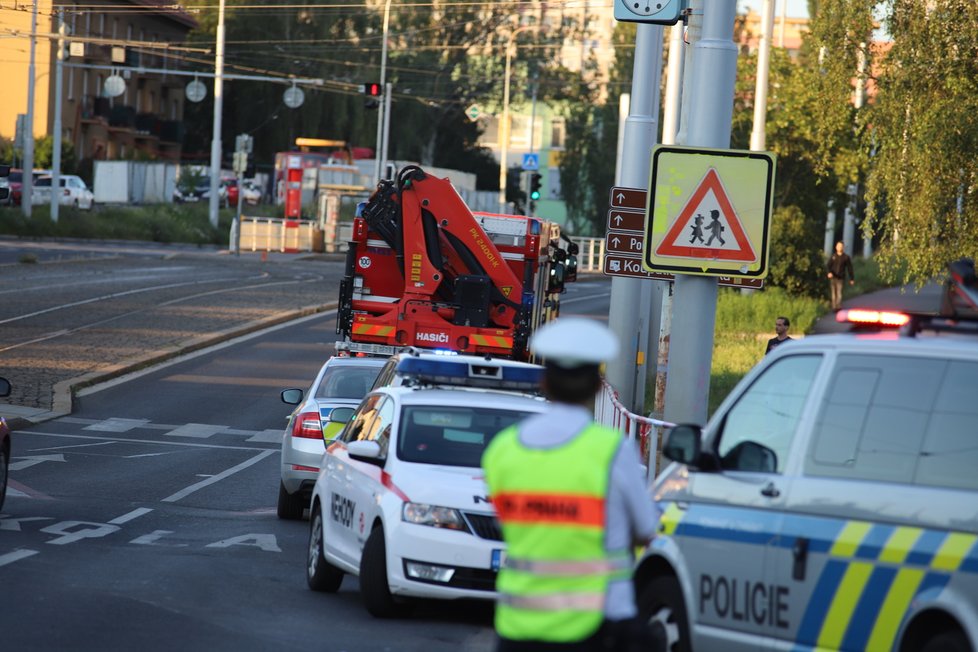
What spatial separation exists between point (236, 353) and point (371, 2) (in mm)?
67992

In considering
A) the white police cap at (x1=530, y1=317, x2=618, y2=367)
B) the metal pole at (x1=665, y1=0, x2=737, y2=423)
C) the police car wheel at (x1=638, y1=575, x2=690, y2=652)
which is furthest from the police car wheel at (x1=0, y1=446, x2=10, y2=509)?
the white police cap at (x1=530, y1=317, x2=618, y2=367)

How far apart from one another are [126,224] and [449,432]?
5731cm

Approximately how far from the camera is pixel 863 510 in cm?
633

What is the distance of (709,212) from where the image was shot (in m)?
10.7

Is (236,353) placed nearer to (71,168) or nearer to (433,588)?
(433,588)

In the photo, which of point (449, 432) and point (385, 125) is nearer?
point (449, 432)

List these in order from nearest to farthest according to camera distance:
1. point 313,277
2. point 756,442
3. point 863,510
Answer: point 863,510 → point 756,442 → point 313,277

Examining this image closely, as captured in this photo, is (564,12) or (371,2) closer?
(371,2)

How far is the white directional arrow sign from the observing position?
59.0 feet

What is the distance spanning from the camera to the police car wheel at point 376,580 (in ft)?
33.0

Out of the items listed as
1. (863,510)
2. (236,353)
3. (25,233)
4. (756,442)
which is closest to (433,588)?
(756,442)

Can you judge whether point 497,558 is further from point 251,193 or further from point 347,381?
point 251,193

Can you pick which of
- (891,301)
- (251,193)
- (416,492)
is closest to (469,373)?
(416,492)

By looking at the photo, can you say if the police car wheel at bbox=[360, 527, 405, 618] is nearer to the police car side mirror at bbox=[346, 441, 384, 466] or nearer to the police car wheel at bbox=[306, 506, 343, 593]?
the police car side mirror at bbox=[346, 441, 384, 466]
